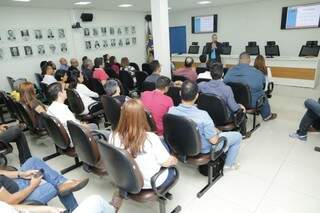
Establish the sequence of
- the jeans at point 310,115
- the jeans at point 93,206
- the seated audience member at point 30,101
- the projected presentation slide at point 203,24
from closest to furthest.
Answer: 1. the jeans at point 93,206
2. the jeans at point 310,115
3. the seated audience member at point 30,101
4. the projected presentation slide at point 203,24

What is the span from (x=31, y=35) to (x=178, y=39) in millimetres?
5673

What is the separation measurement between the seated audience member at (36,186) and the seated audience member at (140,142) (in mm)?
588

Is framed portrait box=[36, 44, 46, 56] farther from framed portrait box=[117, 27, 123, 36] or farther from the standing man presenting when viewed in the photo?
the standing man presenting

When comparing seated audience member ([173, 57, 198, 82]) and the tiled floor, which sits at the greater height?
seated audience member ([173, 57, 198, 82])

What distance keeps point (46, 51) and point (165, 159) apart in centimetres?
641

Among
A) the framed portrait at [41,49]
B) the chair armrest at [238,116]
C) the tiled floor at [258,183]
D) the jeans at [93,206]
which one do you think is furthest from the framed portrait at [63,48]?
the jeans at [93,206]

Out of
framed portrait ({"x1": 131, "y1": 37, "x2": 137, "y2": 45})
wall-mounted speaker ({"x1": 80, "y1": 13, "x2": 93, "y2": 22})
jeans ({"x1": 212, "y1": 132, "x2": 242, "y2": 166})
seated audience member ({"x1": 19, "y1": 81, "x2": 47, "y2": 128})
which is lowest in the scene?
jeans ({"x1": 212, "y1": 132, "x2": 242, "y2": 166})

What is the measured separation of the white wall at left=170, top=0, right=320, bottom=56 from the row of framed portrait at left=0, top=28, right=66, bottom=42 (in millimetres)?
5025

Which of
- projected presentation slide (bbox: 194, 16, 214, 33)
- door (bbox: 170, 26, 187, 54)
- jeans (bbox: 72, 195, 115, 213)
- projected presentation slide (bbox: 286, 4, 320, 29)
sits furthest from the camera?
door (bbox: 170, 26, 187, 54)

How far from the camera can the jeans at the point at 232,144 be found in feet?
8.36

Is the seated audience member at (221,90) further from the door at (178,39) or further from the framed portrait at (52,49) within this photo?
the door at (178,39)

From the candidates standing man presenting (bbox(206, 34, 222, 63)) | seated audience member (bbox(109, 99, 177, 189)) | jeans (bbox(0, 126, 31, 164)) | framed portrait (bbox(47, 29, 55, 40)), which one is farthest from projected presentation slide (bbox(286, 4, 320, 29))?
jeans (bbox(0, 126, 31, 164))

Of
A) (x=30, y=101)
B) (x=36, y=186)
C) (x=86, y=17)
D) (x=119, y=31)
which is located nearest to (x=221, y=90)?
(x=36, y=186)

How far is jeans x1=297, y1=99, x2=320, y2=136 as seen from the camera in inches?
117
